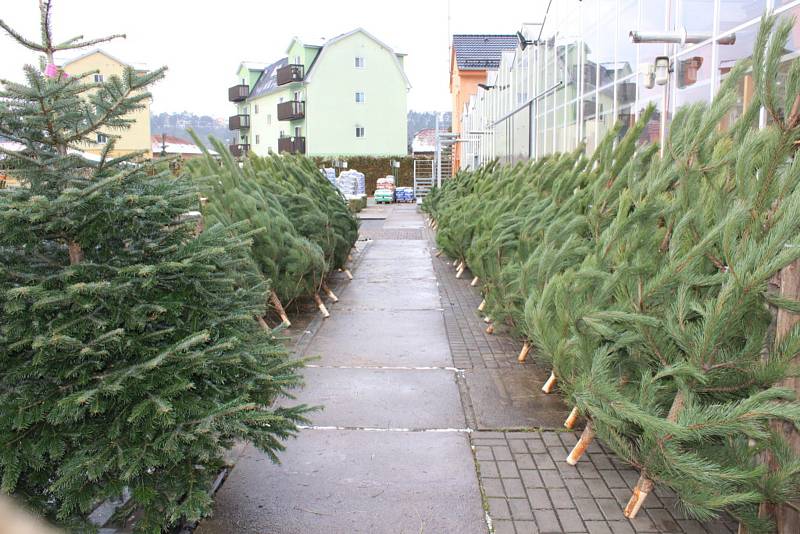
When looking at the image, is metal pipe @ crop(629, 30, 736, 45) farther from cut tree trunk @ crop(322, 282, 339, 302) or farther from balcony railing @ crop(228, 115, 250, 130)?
balcony railing @ crop(228, 115, 250, 130)

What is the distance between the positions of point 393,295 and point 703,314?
22.8 feet

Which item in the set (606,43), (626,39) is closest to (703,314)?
(626,39)

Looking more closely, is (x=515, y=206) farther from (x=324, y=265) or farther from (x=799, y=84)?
(x=799, y=84)

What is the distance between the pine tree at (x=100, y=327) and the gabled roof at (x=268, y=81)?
54.8 metres

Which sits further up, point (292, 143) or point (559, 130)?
point (292, 143)

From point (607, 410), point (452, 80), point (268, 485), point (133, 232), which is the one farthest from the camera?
point (452, 80)

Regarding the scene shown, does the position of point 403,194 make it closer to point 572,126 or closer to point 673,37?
point 572,126

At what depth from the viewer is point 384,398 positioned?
5176mm

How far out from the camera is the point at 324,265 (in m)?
8.27

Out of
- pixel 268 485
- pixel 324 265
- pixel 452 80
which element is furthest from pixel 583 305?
pixel 452 80

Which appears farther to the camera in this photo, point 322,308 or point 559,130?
point 559,130

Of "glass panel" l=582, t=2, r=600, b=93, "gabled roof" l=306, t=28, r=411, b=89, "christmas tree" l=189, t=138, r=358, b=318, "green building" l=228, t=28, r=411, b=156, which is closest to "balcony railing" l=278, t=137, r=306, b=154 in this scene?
"green building" l=228, t=28, r=411, b=156

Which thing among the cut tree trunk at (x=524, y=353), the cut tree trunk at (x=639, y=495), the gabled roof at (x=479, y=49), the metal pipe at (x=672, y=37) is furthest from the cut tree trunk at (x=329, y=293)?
the gabled roof at (x=479, y=49)

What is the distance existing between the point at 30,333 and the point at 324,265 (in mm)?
5660
